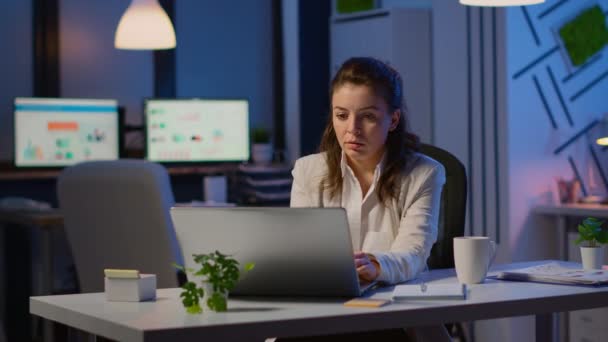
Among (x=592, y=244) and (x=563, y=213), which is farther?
(x=563, y=213)

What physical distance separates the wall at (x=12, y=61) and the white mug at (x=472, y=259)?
11.4ft

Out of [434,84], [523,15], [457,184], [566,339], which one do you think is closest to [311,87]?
[434,84]

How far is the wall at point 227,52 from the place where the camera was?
5684 millimetres

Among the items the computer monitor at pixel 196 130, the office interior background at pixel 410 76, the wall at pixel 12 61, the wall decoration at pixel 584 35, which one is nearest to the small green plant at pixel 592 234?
the office interior background at pixel 410 76

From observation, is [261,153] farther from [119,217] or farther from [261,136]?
[119,217]

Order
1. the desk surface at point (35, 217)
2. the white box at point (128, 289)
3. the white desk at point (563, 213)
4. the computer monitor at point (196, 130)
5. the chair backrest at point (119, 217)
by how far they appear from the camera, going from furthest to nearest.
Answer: the computer monitor at point (196, 130)
the desk surface at point (35, 217)
the white desk at point (563, 213)
the chair backrest at point (119, 217)
the white box at point (128, 289)

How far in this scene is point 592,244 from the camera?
234 centimetres

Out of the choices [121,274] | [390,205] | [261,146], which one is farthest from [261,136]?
[121,274]

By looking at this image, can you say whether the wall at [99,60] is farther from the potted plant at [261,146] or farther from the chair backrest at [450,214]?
the chair backrest at [450,214]

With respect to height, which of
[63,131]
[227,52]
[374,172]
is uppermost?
[227,52]

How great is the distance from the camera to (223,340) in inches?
64.4

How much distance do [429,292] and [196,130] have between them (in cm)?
355

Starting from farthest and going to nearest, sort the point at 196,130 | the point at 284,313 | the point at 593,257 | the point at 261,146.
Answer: the point at 261,146, the point at 196,130, the point at 593,257, the point at 284,313

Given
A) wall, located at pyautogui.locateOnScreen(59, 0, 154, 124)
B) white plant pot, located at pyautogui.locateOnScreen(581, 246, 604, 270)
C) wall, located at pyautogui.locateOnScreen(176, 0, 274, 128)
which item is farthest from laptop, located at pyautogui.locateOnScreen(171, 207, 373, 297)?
wall, located at pyautogui.locateOnScreen(176, 0, 274, 128)
